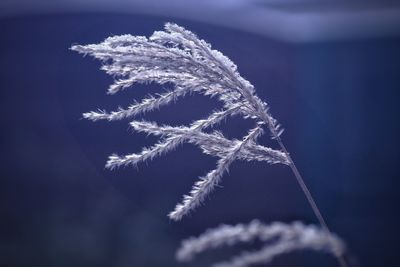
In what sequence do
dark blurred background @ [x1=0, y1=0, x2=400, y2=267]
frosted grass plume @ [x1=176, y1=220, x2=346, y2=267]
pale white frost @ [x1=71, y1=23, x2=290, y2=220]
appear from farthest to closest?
dark blurred background @ [x1=0, y1=0, x2=400, y2=267] < pale white frost @ [x1=71, y1=23, x2=290, y2=220] < frosted grass plume @ [x1=176, y1=220, x2=346, y2=267]

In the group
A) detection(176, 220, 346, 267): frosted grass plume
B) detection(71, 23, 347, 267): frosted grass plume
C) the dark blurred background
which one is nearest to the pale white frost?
detection(71, 23, 347, 267): frosted grass plume

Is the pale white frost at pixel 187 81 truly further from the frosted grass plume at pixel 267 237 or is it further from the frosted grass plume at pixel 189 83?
the frosted grass plume at pixel 267 237

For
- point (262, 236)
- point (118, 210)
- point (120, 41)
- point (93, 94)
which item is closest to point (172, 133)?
point (120, 41)

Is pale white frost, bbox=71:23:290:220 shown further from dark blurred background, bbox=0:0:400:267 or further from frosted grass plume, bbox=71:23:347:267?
dark blurred background, bbox=0:0:400:267

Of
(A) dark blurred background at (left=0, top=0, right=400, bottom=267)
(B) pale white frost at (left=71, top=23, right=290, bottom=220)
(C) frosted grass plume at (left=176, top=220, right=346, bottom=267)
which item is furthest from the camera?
(A) dark blurred background at (left=0, top=0, right=400, bottom=267)

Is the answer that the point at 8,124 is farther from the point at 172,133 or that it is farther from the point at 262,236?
the point at 262,236

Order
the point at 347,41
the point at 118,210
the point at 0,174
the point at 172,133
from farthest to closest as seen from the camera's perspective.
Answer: the point at 347,41, the point at 0,174, the point at 118,210, the point at 172,133

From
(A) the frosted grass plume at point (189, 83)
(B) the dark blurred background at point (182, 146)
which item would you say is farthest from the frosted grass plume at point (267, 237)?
(B) the dark blurred background at point (182, 146)

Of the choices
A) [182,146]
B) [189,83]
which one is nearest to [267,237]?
[189,83]
